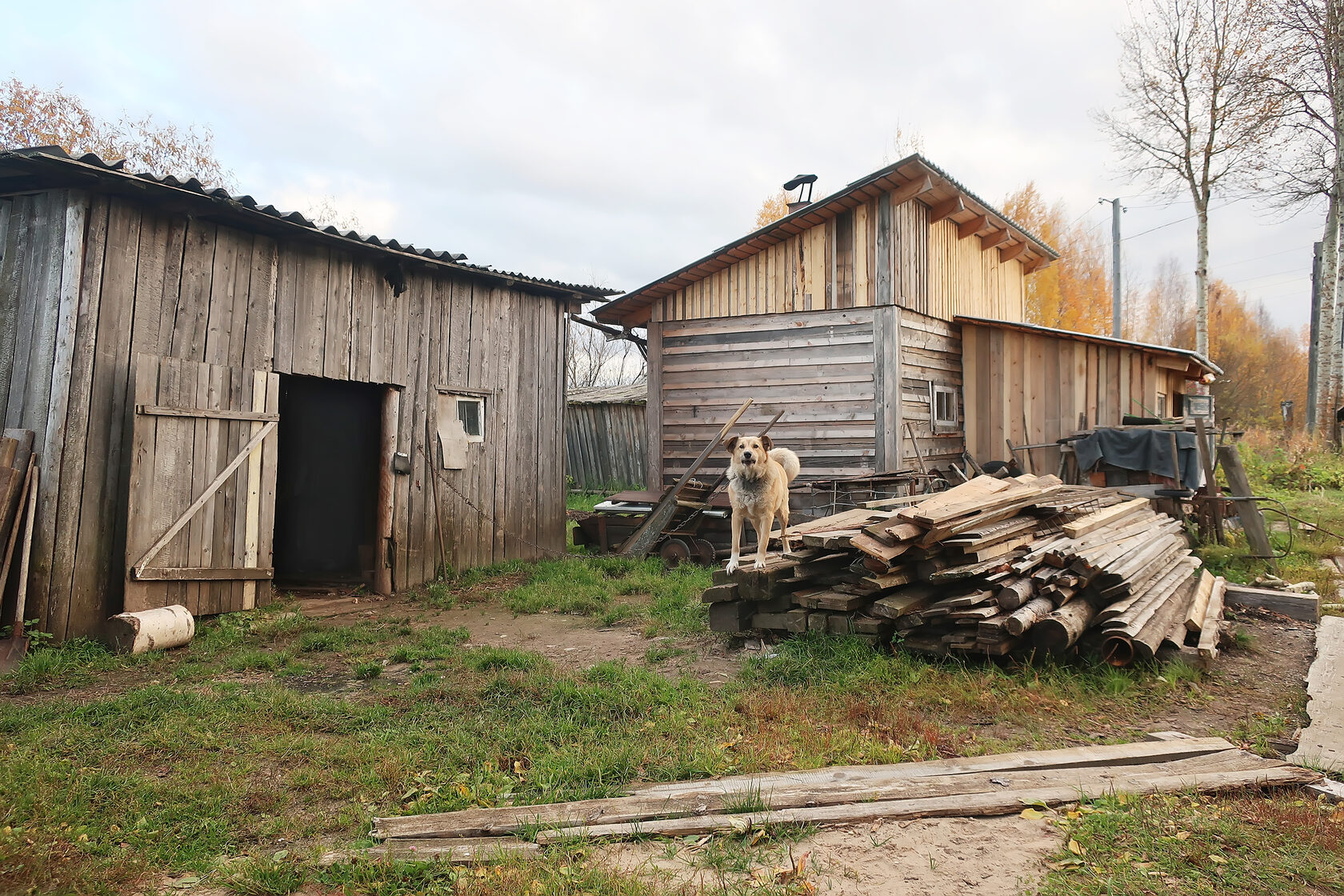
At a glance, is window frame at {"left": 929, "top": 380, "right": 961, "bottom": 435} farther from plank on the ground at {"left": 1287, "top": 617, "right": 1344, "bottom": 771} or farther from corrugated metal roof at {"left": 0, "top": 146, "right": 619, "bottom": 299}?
corrugated metal roof at {"left": 0, "top": 146, "right": 619, "bottom": 299}

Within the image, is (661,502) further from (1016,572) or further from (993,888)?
(993,888)

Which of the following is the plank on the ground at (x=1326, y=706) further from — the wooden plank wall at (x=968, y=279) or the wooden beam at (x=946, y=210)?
the wooden beam at (x=946, y=210)

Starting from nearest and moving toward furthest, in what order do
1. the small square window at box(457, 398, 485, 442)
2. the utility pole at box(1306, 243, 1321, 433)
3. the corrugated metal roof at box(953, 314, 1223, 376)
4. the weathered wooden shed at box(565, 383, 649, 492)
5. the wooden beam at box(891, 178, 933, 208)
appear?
the small square window at box(457, 398, 485, 442)
the wooden beam at box(891, 178, 933, 208)
the corrugated metal roof at box(953, 314, 1223, 376)
the weathered wooden shed at box(565, 383, 649, 492)
the utility pole at box(1306, 243, 1321, 433)

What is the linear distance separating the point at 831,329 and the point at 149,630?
1013 centimetres

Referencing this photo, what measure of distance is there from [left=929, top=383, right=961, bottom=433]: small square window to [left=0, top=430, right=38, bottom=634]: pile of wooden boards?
40.3ft

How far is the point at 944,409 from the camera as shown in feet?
45.3

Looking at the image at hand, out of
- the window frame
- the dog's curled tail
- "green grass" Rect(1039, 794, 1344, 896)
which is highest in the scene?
the window frame

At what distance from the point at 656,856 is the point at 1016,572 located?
390cm

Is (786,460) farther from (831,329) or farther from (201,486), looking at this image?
(201,486)

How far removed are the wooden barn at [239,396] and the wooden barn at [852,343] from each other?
2.92 metres

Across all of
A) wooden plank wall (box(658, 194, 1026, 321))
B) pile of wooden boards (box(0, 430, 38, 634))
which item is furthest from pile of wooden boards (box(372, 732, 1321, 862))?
wooden plank wall (box(658, 194, 1026, 321))

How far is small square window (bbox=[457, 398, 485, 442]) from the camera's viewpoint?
10.9m

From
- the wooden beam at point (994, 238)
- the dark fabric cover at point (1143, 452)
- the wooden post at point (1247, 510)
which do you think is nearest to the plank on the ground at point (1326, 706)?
the wooden post at point (1247, 510)

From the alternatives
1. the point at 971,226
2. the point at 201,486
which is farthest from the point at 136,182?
the point at 971,226
